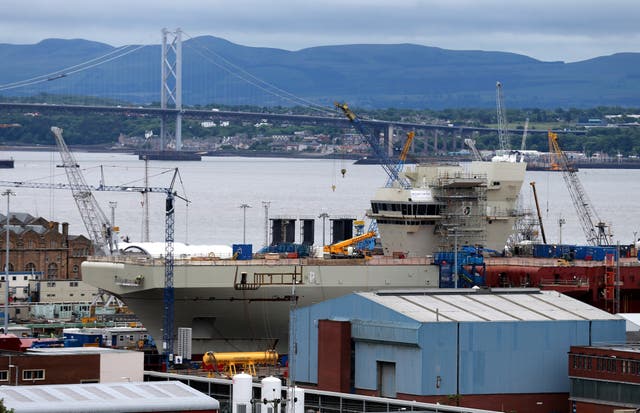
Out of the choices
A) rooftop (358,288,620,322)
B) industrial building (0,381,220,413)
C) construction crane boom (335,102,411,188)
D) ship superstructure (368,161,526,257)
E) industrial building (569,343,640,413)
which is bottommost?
industrial building (569,343,640,413)

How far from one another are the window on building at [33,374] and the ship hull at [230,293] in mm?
23227

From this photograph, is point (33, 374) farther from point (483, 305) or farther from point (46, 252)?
point (46, 252)

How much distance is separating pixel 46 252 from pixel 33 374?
64.1 meters

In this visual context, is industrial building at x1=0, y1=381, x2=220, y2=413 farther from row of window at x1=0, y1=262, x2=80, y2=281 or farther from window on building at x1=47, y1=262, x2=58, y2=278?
window on building at x1=47, y1=262, x2=58, y2=278

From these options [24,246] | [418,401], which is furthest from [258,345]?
[24,246]

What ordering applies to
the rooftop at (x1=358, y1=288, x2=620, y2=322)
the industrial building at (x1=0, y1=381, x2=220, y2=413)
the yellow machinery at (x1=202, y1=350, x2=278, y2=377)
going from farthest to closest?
1. the yellow machinery at (x1=202, y1=350, x2=278, y2=377)
2. the rooftop at (x1=358, y1=288, x2=620, y2=322)
3. the industrial building at (x1=0, y1=381, x2=220, y2=413)

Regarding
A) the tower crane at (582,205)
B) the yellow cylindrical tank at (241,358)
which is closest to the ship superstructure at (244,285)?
the yellow cylindrical tank at (241,358)

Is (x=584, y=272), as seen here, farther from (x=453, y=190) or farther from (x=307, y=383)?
(x=307, y=383)

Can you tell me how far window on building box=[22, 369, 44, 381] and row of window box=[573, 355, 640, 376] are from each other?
15.2m

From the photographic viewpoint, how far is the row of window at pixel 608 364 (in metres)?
51.3

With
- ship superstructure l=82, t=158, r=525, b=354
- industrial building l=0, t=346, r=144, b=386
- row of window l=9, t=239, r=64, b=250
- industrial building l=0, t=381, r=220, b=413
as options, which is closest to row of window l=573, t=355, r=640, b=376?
industrial building l=0, t=346, r=144, b=386

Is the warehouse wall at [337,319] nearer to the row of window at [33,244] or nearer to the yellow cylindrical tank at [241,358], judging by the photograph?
the yellow cylindrical tank at [241,358]

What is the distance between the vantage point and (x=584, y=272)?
73.9m

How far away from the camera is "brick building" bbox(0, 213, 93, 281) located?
109 m
